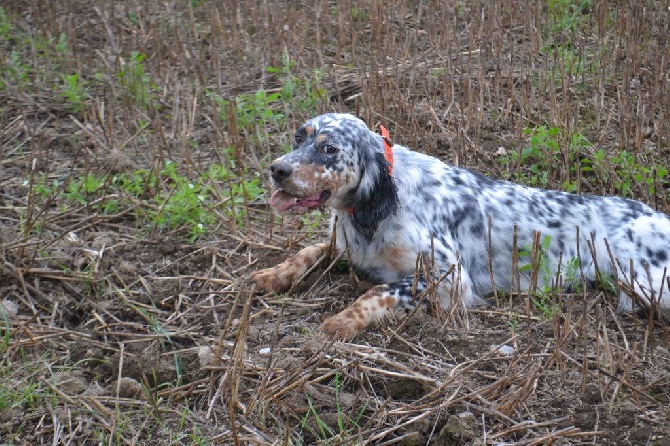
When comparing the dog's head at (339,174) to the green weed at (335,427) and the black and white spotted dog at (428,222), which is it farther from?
the green weed at (335,427)

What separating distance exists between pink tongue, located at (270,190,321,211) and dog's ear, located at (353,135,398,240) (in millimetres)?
265

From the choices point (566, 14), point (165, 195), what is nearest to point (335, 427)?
point (165, 195)

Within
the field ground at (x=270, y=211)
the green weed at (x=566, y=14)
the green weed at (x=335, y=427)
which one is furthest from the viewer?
the green weed at (x=566, y=14)

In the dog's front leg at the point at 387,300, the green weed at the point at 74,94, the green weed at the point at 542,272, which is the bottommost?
the green weed at the point at 542,272

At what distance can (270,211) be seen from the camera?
5.23m

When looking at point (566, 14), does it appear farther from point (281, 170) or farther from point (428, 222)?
point (281, 170)

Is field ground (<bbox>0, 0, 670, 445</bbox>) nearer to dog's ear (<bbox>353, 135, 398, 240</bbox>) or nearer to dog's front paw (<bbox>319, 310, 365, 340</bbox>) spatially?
dog's front paw (<bbox>319, 310, 365, 340</bbox>)

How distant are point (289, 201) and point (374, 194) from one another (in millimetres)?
464

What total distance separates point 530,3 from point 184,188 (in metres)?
4.06

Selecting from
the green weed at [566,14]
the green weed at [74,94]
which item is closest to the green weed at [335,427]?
the green weed at [74,94]

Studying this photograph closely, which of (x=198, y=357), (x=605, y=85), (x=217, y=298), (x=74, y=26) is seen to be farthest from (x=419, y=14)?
(x=198, y=357)

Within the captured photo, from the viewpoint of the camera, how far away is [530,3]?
26.0ft

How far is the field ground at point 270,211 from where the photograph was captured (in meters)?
3.53

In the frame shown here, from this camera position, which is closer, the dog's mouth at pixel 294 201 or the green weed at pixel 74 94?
the dog's mouth at pixel 294 201
